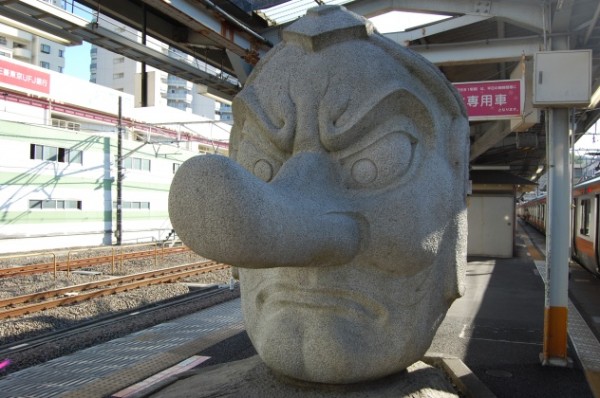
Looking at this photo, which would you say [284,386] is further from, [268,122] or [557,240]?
[557,240]

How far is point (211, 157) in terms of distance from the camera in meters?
1.99

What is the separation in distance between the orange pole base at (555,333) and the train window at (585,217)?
8.02 meters

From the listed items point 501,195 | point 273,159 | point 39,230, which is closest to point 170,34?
point 273,159

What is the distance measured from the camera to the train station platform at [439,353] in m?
5.20

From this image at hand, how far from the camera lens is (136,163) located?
2642 centimetres

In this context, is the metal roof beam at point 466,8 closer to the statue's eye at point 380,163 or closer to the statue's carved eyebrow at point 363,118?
the statue's carved eyebrow at point 363,118

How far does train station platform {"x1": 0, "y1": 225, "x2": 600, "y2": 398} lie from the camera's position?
5199mm

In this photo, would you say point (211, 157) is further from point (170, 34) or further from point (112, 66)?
point (112, 66)

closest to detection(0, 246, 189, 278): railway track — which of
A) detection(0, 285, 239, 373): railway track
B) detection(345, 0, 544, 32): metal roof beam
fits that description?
detection(0, 285, 239, 373): railway track

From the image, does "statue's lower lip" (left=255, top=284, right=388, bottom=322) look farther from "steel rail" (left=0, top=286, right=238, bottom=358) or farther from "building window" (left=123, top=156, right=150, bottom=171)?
"building window" (left=123, top=156, right=150, bottom=171)

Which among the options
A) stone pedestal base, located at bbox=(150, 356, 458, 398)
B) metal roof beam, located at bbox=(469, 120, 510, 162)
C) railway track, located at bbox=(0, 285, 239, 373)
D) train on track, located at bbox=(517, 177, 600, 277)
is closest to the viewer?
stone pedestal base, located at bbox=(150, 356, 458, 398)

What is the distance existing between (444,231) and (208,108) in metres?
57.6

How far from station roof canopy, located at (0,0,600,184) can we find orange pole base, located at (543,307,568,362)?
87.0 inches

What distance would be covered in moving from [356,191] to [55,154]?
22075 mm
